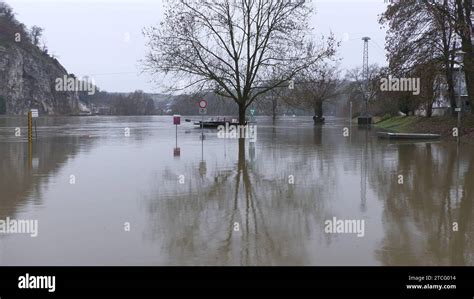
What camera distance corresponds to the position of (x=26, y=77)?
154 meters

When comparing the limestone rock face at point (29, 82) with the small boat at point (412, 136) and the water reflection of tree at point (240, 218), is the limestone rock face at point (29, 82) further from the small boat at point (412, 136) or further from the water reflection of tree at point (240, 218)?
the water reflection of tree at point (240, 218)

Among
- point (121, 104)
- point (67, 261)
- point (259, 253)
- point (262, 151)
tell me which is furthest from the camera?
point (121, 104)

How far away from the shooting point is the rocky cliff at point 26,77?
143 meters

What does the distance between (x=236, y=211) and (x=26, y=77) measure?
16191cm

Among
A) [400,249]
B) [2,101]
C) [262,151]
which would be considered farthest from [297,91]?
[2,101]

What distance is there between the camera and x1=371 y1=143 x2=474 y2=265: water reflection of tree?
6223 mm

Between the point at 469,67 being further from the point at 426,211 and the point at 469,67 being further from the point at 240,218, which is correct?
the point at 240,218

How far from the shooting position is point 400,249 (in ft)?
21.0

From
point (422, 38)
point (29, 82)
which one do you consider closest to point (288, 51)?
point (422, 38)

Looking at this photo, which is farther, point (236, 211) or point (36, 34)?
point (36, 34)

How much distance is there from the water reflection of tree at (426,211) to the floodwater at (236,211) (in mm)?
24
